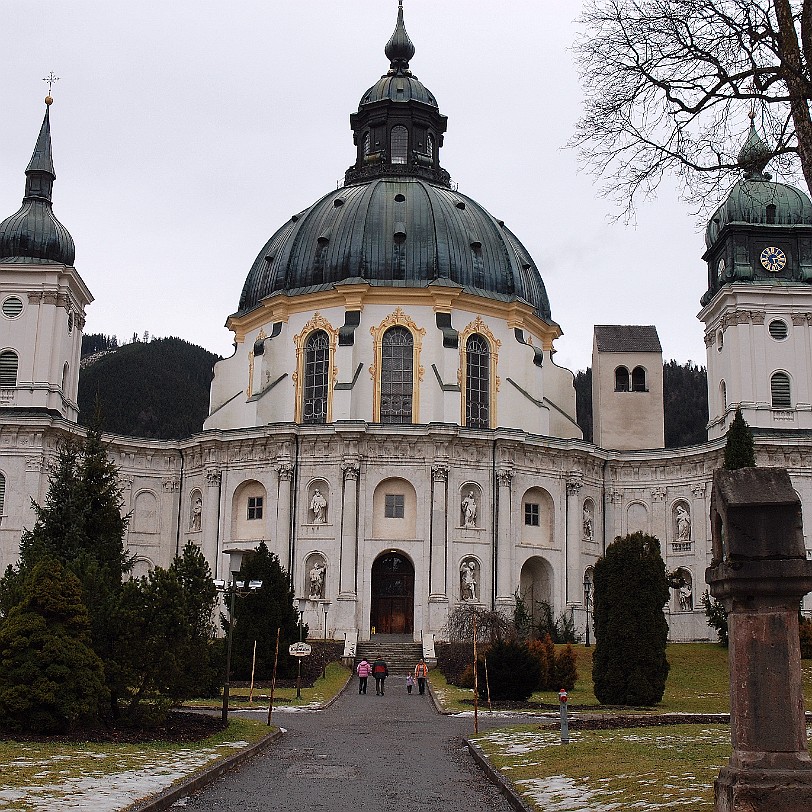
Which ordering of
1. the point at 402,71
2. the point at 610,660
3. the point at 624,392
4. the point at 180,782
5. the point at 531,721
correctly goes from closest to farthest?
the point at 180,782, the point at 531,721, the point at 610,660, the point at 624,392, the point at 402,71

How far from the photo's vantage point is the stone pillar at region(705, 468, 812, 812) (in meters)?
11.5

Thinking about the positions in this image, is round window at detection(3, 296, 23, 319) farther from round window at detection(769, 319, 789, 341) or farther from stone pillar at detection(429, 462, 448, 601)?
round window at detection(769, 319, 789, 341)

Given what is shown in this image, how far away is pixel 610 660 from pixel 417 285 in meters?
32.7

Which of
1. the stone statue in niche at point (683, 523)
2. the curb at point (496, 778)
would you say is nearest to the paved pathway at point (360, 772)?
the curb at point (496, 778)

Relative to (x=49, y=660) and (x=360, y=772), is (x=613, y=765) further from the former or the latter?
(x=49, y=660)

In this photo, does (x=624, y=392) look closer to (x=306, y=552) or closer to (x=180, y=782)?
(x=306, y=552)

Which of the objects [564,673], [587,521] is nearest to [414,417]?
[587,521]

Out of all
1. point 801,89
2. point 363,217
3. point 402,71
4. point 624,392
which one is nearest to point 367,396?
point 363,217

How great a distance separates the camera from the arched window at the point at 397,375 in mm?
63375

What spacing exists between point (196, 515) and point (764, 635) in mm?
55252

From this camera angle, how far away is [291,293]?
66438 mm

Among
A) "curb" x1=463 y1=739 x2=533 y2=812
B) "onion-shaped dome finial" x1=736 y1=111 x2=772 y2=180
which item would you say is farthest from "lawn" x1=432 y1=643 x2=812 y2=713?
A: "onion-shaped dome finial" x1=736 y1=111 x2=772 y2=180

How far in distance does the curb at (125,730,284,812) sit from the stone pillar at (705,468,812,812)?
6.55m

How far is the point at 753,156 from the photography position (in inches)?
746
